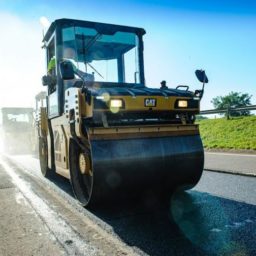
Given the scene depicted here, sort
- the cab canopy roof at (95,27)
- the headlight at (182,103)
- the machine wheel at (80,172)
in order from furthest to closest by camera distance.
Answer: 1. the cab canopy roof at (95,27)
2. the headlight at (182,103)
3. the machine wheel at (80,172)

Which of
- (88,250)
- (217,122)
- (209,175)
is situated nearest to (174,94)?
(88,250)

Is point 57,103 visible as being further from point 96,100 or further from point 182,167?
point 182,167

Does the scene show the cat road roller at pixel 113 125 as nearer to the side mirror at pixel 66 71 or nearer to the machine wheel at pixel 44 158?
the side mirror at pixel 66 71

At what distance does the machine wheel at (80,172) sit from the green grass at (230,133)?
870cm

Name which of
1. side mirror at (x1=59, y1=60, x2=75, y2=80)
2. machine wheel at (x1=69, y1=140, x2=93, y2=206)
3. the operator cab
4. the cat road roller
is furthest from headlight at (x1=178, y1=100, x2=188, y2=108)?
side mirror at (x1=59, y1=60, x2=75, y2=80)

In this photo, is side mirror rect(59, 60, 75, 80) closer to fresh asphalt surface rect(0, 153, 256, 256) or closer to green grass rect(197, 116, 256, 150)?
fresh asphalt surface rect(0, 153, 256, 256)

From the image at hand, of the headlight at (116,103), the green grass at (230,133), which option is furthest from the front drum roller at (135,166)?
the green grass at (230,133)

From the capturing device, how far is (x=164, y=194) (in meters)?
5.46

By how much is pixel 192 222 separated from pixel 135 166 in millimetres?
972

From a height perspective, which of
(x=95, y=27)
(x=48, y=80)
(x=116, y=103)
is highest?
(x=95, y=27)

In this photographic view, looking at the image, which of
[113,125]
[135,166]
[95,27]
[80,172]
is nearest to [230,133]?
[95,27]

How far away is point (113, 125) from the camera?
15.7 feet

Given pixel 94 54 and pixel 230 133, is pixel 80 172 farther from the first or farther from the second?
pixel 230 133

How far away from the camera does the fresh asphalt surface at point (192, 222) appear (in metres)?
3.27
